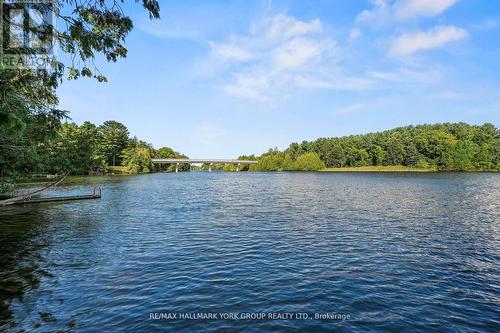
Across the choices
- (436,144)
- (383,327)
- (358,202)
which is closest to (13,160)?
(383,327)

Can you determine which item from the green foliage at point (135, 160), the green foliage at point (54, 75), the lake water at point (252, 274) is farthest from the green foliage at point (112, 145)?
the green foliage at point (54, 75)

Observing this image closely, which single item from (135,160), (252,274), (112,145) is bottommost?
(252,274)

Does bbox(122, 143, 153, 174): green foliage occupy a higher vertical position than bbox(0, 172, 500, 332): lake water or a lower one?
higher

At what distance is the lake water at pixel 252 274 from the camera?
1378cm

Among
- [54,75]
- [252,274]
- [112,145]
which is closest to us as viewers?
[54,75]

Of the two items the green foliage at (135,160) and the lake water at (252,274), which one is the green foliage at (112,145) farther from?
the lake water at (252,274)

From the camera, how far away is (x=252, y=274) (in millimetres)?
19219

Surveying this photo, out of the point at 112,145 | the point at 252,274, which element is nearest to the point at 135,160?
the point at 112,145

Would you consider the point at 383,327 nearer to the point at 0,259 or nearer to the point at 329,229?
the point at 329,229

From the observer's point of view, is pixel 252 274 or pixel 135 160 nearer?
pixel 252 274

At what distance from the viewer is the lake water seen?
13.8 m

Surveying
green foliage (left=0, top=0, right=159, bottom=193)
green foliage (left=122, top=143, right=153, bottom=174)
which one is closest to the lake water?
green foliage (left=0, top=0, right=159, bottom=193)

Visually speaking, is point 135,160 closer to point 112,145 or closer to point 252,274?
point 112,145

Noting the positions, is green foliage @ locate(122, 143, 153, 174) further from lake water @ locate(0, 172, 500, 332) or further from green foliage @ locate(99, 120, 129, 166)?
lake water @ locate(0, 172, 500, 332)
